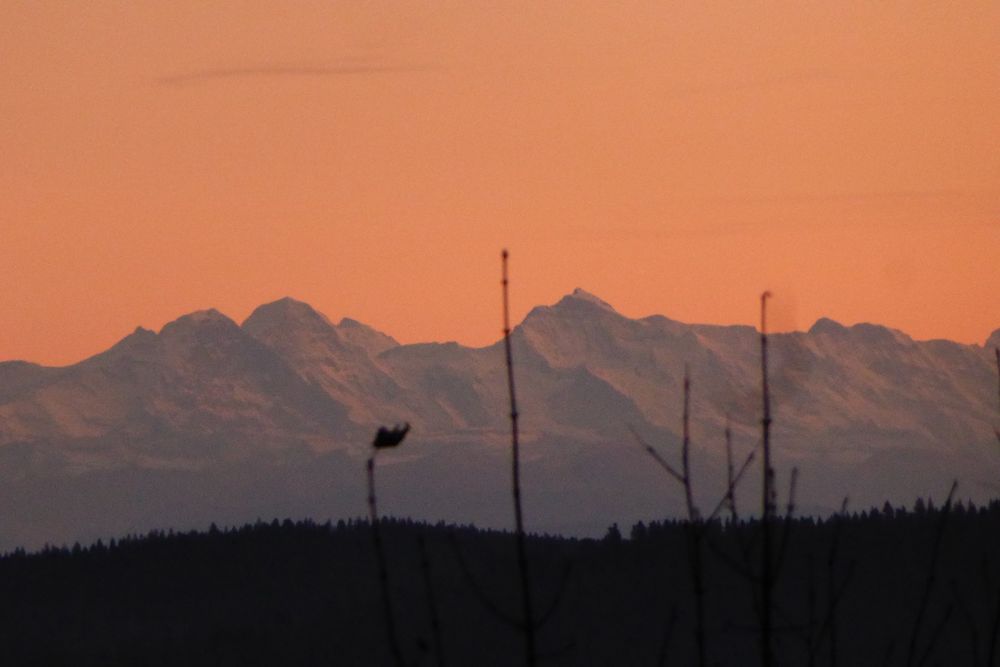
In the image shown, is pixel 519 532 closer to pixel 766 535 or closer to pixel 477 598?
pixel 766 535

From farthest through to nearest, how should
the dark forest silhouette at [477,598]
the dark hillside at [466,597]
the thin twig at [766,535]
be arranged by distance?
the dark hillside at [466,597] → the dark forest silhouette at [477,598] → the thin twig at [766,535]

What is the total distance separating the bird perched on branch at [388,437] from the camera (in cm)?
959

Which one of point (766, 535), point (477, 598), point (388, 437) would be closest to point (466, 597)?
point (477, 598)

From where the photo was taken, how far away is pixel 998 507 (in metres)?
55.0

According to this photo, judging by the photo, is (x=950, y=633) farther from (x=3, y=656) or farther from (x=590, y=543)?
(x=3, y=656)

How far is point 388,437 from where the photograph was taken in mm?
9656

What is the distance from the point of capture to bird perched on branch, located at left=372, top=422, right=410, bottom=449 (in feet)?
31.4

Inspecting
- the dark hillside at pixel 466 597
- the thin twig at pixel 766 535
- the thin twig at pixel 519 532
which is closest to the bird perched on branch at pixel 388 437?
the thin twig at pixel 519 532

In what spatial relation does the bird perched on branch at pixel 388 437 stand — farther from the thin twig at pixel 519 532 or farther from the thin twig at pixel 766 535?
the thin twig at pixel 766 535

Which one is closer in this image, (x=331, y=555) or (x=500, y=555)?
(x=500, y=555)

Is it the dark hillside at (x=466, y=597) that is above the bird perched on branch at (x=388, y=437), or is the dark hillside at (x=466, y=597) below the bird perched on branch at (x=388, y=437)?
below

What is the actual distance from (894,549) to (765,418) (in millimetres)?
43025

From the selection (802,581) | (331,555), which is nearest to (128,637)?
(331,555)

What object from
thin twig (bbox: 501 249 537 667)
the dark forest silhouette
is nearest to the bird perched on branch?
thin twig (bbox: 501 249 537 667)
